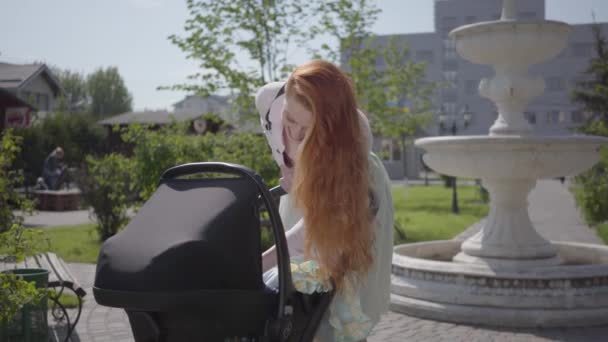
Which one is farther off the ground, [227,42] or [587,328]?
[227,42]

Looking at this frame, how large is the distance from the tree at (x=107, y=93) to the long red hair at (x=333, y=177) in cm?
9971

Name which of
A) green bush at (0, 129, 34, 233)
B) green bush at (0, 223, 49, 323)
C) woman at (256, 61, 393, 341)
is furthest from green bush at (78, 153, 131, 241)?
woman at (256, 61, 393, 341)

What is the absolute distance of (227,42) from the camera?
1246 centimetres

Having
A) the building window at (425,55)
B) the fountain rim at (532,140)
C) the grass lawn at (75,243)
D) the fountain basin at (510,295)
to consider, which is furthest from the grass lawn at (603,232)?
the building window at (425,55)

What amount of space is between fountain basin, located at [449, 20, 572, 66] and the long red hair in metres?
5.10

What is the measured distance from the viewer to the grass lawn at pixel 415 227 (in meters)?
11.9

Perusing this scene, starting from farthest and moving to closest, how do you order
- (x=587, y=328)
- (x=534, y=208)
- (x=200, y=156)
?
1. (x=534, y=208)
2. (x=200, y=156)
3. (x=587, y=328)

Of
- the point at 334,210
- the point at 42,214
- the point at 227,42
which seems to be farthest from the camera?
the point at 42,214

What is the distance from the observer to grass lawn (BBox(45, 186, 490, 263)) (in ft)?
39.1

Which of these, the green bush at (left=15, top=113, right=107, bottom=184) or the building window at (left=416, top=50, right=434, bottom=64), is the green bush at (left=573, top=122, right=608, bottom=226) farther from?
the building window at (left=416, top=50, right=434, bottom=64)

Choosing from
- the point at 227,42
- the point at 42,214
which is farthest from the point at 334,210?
the point at 42,214

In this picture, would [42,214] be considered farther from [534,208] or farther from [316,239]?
[316,239]

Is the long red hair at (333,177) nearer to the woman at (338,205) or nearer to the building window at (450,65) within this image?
the woman at (338,205)

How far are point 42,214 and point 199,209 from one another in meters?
18.8
